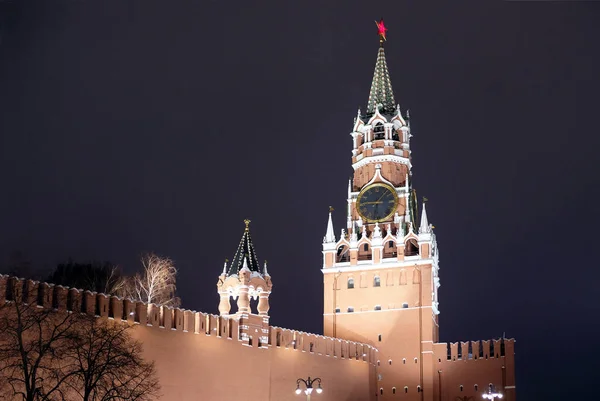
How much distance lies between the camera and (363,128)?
56.1 meters

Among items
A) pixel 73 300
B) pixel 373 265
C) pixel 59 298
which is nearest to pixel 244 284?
pixel 73 300

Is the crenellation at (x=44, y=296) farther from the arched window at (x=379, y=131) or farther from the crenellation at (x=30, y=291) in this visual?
the arched window at (x=379, y=131)

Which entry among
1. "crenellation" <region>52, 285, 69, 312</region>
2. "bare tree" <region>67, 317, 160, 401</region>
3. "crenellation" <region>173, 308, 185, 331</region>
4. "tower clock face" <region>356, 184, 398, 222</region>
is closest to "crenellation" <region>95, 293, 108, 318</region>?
"bare tree" <region>67, 317, 160, 401</region>

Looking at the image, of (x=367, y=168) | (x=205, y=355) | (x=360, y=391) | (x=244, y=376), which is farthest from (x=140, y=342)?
(x=367, y=168)

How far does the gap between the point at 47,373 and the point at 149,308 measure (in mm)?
6578

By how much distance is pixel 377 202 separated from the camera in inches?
2114

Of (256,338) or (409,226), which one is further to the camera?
(409,226)

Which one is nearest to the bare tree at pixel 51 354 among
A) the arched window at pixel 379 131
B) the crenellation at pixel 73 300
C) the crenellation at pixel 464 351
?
the crenellation at pixel 73 300

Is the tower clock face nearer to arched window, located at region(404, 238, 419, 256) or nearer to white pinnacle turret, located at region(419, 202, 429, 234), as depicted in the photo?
white pinnacle turret, located at region(419, 202, 429, 234)

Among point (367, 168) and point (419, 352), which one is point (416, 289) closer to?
point (419, 352)

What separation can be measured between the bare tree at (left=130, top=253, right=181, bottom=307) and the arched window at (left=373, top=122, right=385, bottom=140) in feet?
64.4

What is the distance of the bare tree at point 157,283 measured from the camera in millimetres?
Result: 39019

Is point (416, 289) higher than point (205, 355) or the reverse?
higher

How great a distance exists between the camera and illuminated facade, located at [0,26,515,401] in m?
33.3
